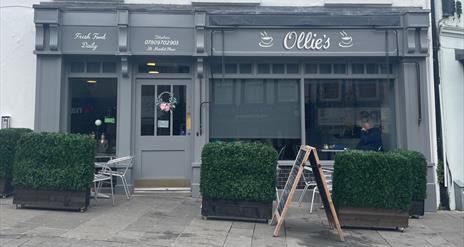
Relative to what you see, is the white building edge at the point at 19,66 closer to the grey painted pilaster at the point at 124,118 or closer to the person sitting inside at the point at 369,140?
the person sitting inside at the point at 369,140

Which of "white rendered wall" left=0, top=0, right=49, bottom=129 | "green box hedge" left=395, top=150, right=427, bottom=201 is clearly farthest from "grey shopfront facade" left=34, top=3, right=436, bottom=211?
"green box hedge" left=395, top=150, right=427, bottom=201

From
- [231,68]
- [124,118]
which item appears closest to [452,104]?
[231,68]

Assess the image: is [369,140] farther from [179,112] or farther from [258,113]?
[179,112]

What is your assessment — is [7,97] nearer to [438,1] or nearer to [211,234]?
[211,234]

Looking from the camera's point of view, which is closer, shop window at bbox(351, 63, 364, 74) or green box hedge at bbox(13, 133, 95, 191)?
green box hedge at bbox(13, 133, 95, 191)

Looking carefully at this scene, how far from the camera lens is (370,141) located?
889 centimetres

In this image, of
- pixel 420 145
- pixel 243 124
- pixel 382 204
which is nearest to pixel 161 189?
pixel 243 124

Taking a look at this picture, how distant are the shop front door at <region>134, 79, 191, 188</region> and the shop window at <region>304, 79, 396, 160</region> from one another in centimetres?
266

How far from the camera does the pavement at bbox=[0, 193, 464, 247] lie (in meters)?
5.81

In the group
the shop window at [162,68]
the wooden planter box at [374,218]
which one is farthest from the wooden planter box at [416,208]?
the shop window at [162,68]

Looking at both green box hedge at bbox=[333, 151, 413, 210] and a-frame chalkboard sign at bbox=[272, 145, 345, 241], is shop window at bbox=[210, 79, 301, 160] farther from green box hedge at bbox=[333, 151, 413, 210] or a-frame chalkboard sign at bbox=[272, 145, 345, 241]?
a-frame chalkboard sign at bbox=[272, 145, 345, 241]

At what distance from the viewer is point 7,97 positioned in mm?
9203

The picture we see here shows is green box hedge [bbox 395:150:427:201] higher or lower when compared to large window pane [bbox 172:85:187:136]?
lower

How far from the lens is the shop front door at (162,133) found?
30.9 feet
